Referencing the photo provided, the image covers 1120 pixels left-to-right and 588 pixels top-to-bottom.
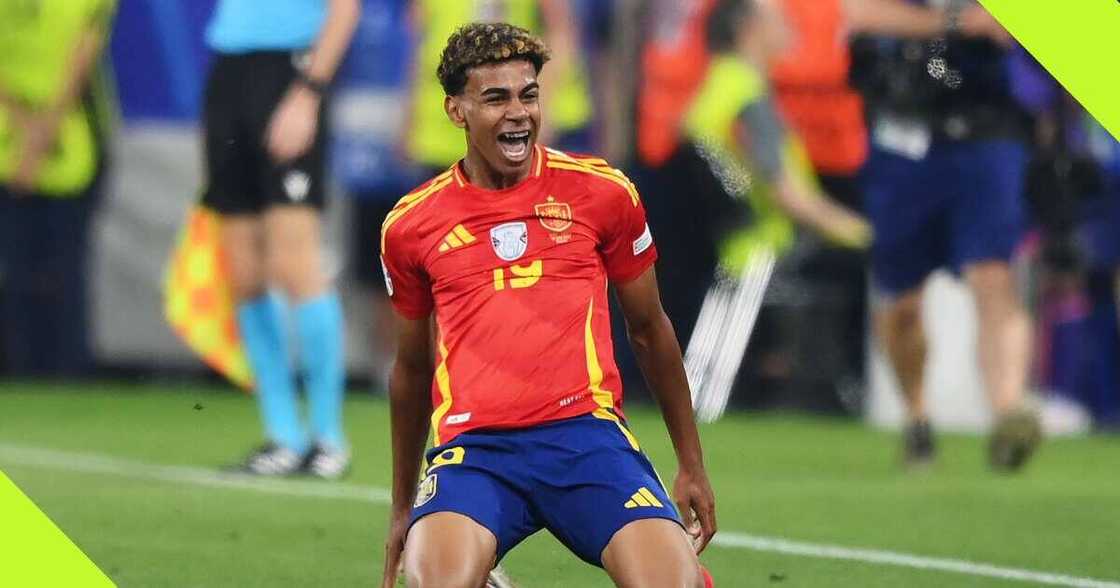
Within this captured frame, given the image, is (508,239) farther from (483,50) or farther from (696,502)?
(696,502)

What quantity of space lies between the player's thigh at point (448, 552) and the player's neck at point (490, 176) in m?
0.76

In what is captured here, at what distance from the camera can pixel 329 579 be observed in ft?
23.4

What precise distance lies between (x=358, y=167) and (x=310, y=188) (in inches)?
147

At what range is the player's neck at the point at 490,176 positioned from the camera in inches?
219

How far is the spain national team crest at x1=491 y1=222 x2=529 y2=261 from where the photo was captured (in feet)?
18.1

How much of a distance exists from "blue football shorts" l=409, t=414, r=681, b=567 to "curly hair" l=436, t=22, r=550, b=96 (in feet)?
2.56

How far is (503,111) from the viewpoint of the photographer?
543 cm

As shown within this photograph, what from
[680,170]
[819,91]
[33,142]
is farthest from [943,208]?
[33,142]

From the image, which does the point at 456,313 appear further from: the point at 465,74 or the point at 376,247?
the point at 376,247

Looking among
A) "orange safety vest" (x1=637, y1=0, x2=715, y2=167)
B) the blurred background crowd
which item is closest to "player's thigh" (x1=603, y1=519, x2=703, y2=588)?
the blurred background crowd
